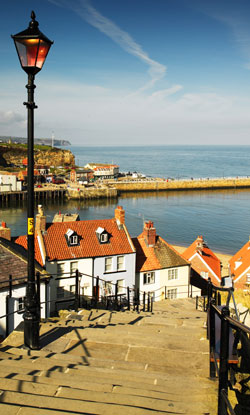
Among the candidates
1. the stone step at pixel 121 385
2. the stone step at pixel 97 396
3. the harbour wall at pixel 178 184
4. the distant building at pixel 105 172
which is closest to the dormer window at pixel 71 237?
the stone step at pixel 121 385

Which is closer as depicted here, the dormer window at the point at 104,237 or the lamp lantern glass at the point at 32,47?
the lamp lantern glass at the point at 32,47

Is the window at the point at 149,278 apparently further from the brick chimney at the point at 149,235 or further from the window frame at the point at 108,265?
the window frame at the point at 108,265

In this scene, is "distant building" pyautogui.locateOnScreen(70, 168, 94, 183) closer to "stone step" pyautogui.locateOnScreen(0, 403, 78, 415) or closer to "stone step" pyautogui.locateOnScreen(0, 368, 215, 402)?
"stone step" pyautogui.locateOnScreen(0, 368, 215, 402)

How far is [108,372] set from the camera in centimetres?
544

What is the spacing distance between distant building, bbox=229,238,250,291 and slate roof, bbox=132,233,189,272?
17.4 ft

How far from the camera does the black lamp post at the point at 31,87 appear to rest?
659 centimetres

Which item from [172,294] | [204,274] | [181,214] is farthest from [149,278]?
[181,214]

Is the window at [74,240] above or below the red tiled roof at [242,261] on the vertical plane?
above

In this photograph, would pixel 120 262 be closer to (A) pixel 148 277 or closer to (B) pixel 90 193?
(A) pixel 148 277

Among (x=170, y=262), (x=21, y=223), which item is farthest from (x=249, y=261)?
(x=21, y=223)

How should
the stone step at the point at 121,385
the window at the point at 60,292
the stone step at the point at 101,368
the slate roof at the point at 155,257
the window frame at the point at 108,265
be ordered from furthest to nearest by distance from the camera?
1. the slate roof at the point at 155,257
2. the window frame at the point at 108,265
3. the window at the point at 60,292
4. the stone step at the point at 101,368
5. the stone step at the point at 121,385

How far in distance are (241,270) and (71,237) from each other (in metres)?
15.3

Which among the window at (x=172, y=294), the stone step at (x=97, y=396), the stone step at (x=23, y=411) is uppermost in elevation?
the stone step at (x=23, y=411)

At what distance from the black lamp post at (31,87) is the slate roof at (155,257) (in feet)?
75.1
